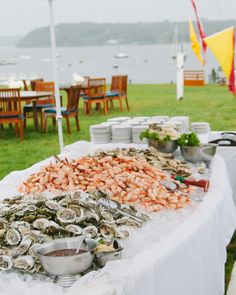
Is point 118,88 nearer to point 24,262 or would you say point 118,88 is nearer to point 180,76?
point 180,76

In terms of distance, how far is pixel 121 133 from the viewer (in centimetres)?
414

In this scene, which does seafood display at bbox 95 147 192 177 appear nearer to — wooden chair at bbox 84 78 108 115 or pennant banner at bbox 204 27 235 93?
pennant banner at bbox 204 27 235 93

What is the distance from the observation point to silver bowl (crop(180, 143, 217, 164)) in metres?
3.33

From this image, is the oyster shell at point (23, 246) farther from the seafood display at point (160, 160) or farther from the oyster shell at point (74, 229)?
the seafood display at point (160, 160)

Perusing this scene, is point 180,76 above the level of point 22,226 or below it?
above

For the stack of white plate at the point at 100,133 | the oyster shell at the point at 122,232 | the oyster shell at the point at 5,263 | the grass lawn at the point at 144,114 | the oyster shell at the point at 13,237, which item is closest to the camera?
the oyster shell at the point at 5,263

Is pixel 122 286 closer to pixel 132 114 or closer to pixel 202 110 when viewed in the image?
pixel 132 114

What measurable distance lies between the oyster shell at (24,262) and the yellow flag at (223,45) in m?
4.62

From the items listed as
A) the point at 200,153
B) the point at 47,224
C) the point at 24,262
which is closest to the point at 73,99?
the point at 200,153

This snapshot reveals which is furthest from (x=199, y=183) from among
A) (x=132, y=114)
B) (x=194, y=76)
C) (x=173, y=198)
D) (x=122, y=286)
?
(x=194, y=76)

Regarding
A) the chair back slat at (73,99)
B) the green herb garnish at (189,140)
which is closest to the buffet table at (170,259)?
the green herb garnish at (189,140)

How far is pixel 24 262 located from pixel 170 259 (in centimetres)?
57

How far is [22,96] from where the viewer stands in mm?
7812

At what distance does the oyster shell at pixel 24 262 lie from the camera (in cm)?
174
